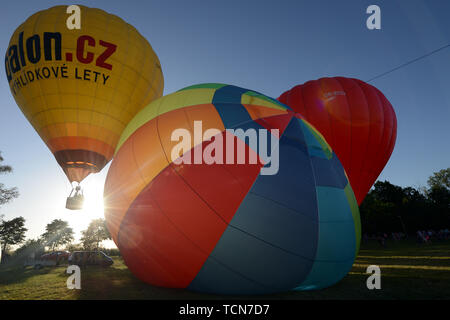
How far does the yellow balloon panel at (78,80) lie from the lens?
8.72 meters

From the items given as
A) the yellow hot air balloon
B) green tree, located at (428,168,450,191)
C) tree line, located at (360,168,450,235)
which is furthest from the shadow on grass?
green tree, located at (428,168,450,191)

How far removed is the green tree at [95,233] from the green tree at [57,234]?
24931mm

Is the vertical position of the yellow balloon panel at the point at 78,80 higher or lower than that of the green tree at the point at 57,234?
higher

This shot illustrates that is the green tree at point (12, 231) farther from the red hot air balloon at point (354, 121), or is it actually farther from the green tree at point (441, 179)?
the green tree at point (441, 179)

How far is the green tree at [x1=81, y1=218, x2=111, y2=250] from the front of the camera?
4966cm

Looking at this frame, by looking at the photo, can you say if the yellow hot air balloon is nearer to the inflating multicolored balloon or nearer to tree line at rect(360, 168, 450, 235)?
the inflating multicolored balloon

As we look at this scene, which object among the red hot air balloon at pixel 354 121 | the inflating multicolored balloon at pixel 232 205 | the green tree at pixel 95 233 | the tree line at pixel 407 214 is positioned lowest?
the green tree at pixel 95 233

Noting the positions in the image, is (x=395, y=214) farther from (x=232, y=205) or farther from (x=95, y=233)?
(x=95, y=233)

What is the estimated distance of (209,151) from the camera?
12.7 feet

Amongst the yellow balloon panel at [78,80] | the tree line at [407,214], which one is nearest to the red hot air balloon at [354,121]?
the yellow balloon panel at [78,80]

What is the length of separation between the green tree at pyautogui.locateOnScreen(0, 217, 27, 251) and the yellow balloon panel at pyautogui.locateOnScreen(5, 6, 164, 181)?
4453 centimetres

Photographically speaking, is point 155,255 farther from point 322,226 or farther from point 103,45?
point 103,45

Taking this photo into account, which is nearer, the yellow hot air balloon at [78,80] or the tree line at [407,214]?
the yellow hot air balloon at [78,80]
